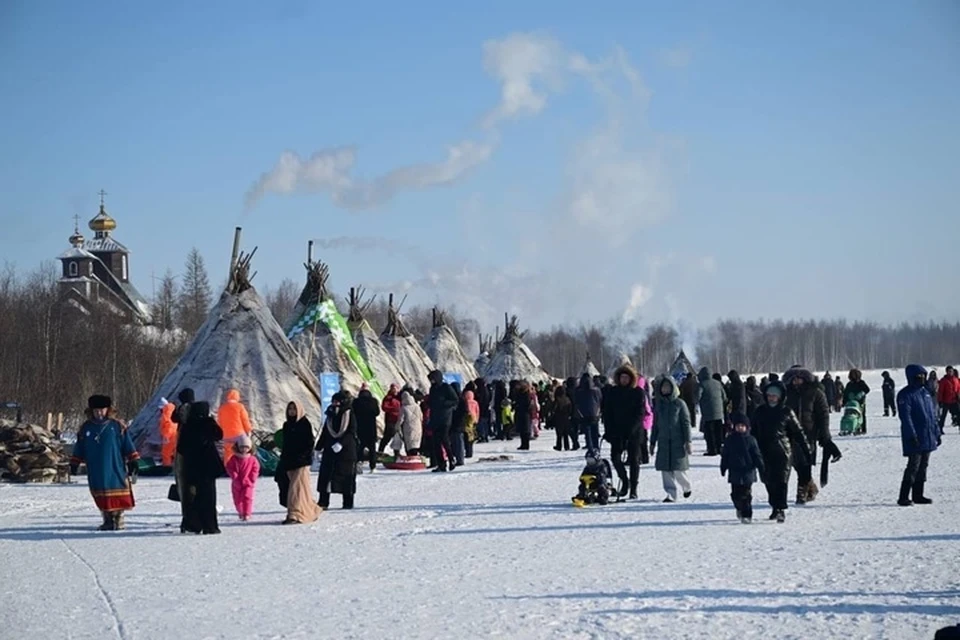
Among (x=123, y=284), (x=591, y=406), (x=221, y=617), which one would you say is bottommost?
(x=221, y=617)

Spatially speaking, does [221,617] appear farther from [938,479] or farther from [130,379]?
[130,379]

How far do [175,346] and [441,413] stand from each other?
4055cm

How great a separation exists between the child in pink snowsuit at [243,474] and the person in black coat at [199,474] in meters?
0.51

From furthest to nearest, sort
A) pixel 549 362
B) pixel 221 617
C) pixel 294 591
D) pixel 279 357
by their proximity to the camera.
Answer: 1. pixel 549 362
2. pixel 279 357
3. pixel 294 591
4. pixel 221 617

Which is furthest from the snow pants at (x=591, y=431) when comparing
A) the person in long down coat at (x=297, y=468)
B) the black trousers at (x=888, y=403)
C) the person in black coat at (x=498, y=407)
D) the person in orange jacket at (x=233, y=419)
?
the black trousers at (x=888, y=403)

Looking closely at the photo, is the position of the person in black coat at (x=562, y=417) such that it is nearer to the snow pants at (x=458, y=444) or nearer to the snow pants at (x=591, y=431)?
the snow pants at (x=591, y=431)

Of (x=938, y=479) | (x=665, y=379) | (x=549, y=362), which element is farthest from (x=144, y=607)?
(x=549, y=362)

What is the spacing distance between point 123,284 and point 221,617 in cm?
8875

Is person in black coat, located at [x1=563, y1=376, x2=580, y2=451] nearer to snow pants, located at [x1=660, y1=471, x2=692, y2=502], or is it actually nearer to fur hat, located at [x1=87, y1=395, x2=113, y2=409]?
snow pants, located at [x1=660, y1=471, x2=692, y2=502]

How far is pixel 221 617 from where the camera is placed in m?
8.52

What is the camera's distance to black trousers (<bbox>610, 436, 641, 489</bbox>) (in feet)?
Answer: 50.7

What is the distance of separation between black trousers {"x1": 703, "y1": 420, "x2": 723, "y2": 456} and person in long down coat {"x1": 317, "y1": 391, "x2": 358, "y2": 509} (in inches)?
354

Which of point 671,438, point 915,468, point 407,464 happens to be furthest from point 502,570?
point 407,464

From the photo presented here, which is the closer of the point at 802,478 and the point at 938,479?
the point at 802,478
